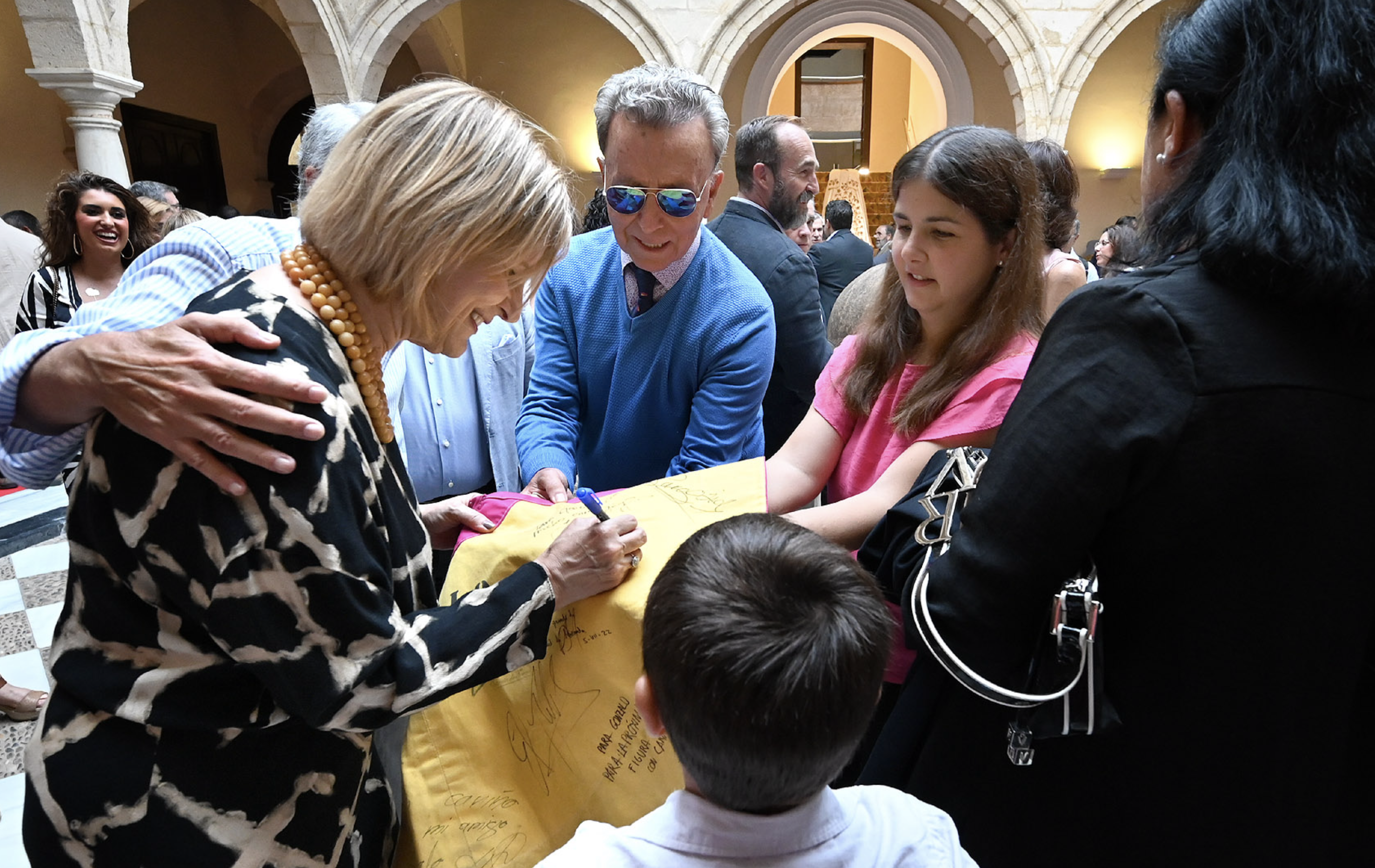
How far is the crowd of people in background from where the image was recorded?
81 cm

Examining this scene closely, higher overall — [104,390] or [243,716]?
[104,390]

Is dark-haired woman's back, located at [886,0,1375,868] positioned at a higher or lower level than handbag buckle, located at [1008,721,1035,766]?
higher

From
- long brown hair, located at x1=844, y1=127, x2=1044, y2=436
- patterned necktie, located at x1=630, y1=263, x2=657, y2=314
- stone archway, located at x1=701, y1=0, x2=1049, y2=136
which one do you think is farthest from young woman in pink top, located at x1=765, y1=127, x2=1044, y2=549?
stone archway, located at x1=701, y1=0, x2=1049, y2=136

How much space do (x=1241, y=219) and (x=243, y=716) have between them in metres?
1.22

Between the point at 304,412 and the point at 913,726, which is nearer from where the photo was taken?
the point at 304,412

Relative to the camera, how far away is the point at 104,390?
101 cm

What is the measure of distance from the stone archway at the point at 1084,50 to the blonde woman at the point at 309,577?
10.4 meters

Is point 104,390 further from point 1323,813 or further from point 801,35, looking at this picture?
point 801,35

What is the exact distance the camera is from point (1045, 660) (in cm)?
94

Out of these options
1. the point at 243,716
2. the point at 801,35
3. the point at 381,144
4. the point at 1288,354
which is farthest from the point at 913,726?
the point at 801,35

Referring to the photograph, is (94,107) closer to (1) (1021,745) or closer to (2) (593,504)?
(2) (593,504)

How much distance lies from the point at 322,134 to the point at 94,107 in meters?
6.32

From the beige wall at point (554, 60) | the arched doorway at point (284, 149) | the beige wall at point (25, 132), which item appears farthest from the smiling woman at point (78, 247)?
the arched doorway at point (284, 149)

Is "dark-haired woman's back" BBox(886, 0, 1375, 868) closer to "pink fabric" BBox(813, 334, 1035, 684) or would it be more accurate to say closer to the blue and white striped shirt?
"pink fabric" BBox(813, 334, 1035, 684)
